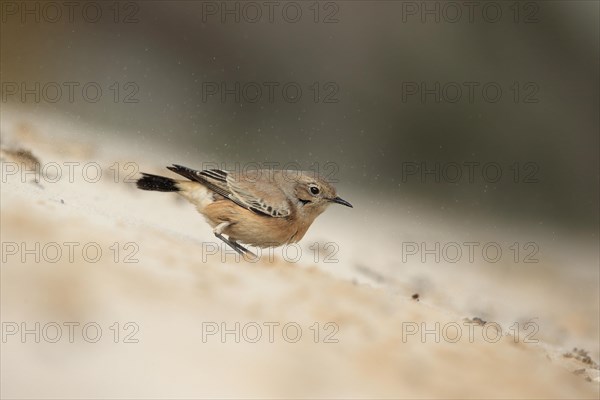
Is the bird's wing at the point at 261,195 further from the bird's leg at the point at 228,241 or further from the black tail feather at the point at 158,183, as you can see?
the black tail feather at the point at 158,183

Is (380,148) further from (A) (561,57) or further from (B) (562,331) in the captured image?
(B) (562,331)

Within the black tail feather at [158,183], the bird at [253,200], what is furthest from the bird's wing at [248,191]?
the black tail feather at [158,183]

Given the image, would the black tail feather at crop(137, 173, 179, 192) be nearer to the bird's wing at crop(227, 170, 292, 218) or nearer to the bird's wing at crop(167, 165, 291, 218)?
the bird's wing at crop(167, 165, 291, 218)

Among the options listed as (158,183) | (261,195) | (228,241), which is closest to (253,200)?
(261,195)

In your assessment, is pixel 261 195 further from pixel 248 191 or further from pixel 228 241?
pixel 228 241

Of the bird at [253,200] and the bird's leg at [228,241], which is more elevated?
the bird at [253,200]

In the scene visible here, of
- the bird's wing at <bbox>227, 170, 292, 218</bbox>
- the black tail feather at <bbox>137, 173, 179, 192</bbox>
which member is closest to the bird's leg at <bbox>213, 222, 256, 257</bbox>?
the bird's wing at <bbox>227, 170, 292, 218</bbox>
